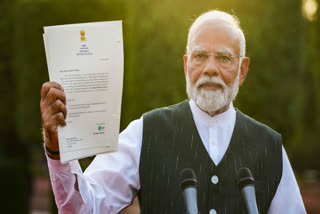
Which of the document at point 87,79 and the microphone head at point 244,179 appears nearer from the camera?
the microphone head at point 244,179

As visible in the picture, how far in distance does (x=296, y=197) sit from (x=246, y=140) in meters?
0.45

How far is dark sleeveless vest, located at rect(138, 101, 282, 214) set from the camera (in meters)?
3.21

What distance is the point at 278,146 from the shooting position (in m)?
3.49

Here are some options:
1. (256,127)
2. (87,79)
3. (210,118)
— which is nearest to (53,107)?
(87,79)

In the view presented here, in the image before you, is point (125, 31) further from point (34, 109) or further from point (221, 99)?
point (221, 99)

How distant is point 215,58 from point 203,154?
0.56 metres

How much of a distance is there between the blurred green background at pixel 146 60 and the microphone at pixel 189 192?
287 inches

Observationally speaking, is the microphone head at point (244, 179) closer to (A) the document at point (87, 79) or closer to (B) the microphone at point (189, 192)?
(B) the microphone at point (189, 192)

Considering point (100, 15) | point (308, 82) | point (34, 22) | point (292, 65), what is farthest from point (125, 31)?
point (308, 82)

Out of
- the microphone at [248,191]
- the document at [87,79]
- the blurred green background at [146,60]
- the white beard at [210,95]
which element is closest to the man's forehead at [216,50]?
the white beard at [210,95]

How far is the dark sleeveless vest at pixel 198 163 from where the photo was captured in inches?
126

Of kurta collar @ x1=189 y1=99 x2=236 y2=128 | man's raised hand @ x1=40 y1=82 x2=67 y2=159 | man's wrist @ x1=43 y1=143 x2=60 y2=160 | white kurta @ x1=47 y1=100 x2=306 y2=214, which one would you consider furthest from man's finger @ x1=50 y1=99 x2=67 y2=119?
kurta collar @ x1=189 y1=99 x2=236 y2=128

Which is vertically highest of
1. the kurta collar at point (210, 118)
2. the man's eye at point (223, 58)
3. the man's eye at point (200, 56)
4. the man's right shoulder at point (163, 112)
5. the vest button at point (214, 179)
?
the man's eye at point (200, 56)

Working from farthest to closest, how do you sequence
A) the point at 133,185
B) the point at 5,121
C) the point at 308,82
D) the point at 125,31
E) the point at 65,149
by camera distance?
the point at 308,82
the point at 5,121
the point at 125,31
the point at 133,185
the point at 65,149
